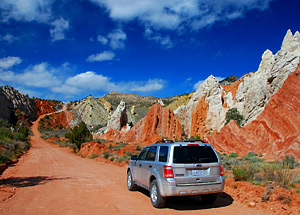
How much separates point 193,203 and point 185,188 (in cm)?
153

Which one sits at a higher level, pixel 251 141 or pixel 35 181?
pixel 251 141

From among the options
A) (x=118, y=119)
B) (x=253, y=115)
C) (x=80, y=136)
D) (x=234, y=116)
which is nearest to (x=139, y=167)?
(x=253, y=115)

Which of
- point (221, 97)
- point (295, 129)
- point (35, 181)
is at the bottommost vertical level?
point (35, 181)

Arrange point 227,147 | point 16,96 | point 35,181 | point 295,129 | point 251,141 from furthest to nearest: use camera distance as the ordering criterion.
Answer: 1. point 16,96
2. point 227,147
3. point 251,141
4. point 295,129
5. point 35,181

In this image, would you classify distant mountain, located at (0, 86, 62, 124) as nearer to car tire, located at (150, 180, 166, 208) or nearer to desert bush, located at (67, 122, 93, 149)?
desert bush, located at (67, 122, 93, 149)

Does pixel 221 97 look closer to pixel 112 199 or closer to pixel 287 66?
pixel 287 66

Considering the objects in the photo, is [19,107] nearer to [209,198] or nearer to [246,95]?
[246,95]

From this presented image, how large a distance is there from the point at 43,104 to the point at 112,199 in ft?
367

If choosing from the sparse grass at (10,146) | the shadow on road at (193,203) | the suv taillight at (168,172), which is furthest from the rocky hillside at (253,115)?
the sparse grass at (10,146)

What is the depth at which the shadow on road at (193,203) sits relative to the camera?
6.83 metres

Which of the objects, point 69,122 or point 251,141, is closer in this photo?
point 251,141

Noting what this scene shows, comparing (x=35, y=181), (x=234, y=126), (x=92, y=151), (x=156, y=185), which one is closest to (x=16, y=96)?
(x=92, y=151)

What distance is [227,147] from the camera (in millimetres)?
28016

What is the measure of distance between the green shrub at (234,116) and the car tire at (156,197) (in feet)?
107
